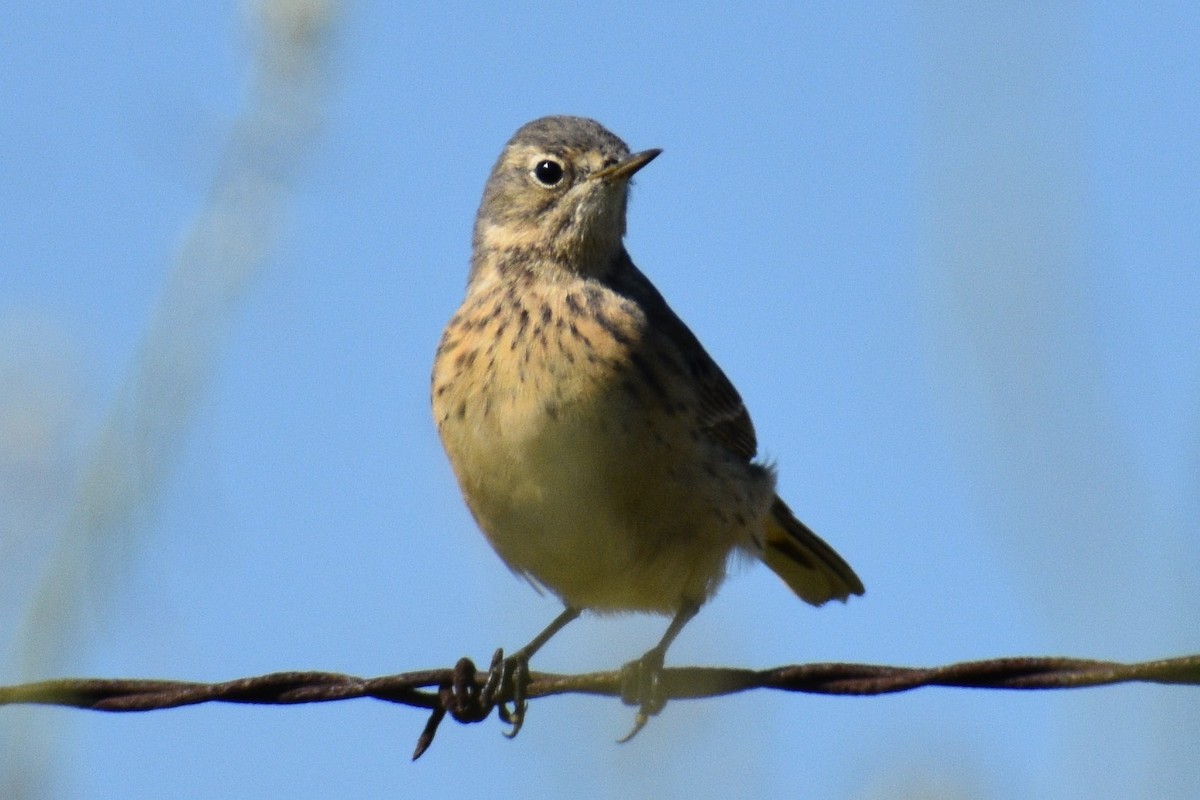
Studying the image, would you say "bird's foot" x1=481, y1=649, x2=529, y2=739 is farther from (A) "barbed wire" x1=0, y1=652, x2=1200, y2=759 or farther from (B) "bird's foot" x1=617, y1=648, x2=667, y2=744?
(A) "barbed wire" x1=0, y1=652, x2=1200, y2=759

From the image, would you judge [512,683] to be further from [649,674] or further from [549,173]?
[549,173]

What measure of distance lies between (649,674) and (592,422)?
1144mm

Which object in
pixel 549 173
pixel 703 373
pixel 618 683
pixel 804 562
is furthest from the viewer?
pixel 804 562

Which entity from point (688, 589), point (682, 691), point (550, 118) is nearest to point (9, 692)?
point (682, 691)

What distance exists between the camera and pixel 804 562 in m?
8.46

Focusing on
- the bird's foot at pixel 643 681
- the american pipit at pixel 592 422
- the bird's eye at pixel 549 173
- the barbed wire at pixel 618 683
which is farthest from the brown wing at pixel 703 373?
the barbed wire at pixel 618 683

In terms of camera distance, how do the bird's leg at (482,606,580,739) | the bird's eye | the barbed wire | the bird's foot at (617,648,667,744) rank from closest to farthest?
the barbed wire, the bird's foot at (617,648,667,744), the bird's leg at (482,606,580,739), the bird's eye

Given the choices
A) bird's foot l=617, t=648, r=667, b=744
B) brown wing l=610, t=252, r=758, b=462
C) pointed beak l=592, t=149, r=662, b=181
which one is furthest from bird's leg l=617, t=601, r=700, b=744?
pointed beak l=592, t=149, r=662, b=181

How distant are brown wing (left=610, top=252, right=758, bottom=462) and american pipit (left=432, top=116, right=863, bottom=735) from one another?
0.01 metres

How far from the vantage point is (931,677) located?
13.8ft

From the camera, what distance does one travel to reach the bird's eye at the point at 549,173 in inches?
324

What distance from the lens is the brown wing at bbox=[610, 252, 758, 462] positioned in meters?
7.48

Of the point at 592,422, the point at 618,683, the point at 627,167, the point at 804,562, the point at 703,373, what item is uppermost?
the point at 627,167

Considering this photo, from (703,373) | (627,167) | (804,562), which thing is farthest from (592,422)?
(804,562)
